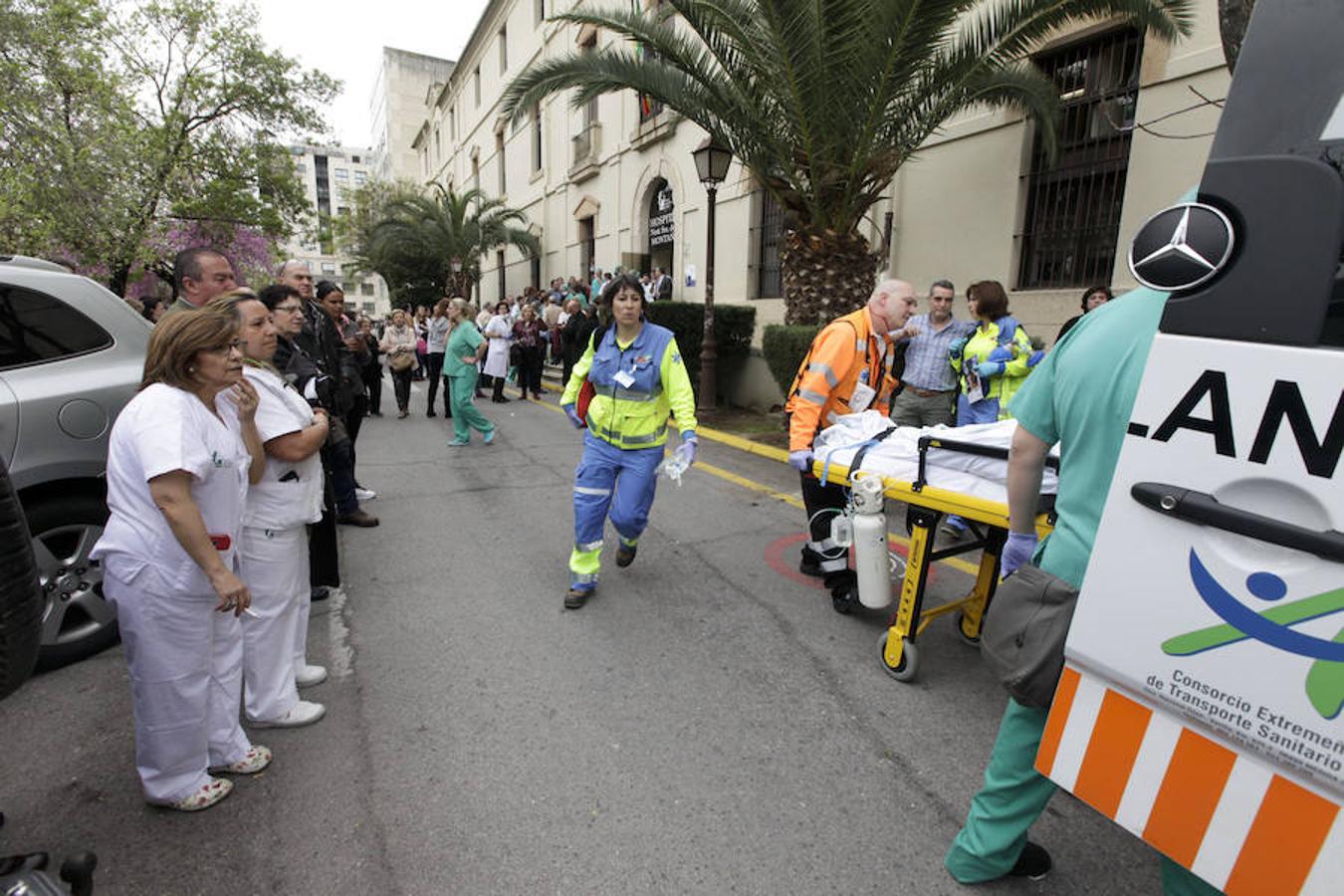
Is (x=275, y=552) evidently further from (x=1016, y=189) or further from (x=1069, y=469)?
(x=1016, y=189)

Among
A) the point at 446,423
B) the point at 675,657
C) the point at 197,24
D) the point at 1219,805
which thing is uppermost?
the point at 197,24

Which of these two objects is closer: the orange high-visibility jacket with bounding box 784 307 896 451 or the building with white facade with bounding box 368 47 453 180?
the orange high-visibility jacket with bounding box 784 307 896 451

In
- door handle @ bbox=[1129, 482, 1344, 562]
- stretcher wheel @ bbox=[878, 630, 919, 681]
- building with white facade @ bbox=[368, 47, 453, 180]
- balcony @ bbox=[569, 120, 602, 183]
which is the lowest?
stretcher wheel @ bbox=[878, 630, 919, 681]

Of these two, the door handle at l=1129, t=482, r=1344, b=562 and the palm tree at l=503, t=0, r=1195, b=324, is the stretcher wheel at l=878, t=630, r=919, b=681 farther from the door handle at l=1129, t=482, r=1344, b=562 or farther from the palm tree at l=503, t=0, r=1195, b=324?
the palm tree at l=503, t=0, r=1195, b=324

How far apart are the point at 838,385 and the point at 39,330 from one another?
3.94m

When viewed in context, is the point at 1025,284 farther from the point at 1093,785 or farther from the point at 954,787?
the point at 1093,785

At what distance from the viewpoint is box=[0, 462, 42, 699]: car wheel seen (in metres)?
1.36

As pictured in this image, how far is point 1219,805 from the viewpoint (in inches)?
52.5

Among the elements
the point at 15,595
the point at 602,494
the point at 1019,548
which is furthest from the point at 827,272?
the point at 15,595

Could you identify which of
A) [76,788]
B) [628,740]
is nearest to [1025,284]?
[628,740]

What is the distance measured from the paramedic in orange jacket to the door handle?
2214 mm

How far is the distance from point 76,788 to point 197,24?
61.9 ft

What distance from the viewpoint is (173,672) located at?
7.31ft

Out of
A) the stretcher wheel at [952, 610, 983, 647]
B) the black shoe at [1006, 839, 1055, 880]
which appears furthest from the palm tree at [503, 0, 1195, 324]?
the black shoe at [1006, 839, 1055, 880]
